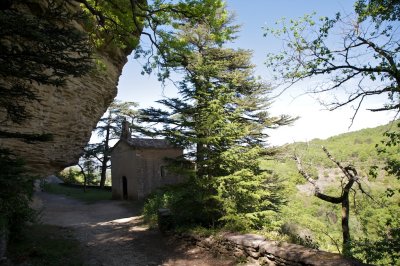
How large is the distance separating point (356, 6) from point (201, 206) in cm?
778

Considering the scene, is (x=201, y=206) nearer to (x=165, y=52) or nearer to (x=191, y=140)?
(x=191, y=140)

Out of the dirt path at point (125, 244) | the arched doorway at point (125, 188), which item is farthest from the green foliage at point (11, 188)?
the arched doorway at point (125, 188)

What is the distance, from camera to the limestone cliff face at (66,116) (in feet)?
35.4

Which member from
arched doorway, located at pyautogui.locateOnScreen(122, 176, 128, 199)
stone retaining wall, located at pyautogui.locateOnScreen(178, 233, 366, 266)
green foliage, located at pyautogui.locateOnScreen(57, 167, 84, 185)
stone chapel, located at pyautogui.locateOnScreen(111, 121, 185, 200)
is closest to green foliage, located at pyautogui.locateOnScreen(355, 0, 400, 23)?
stone retaining wall, located at pyautogui.locateOnScreen(178, 233, 366, 266)

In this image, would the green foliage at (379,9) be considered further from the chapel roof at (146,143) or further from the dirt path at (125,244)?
the chapel roof at (146,143)

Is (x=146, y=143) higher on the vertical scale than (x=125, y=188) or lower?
higher

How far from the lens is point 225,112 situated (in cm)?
1102

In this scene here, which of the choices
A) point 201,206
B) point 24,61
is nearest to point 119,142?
point 201,206

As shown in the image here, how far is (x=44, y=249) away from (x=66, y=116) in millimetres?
5169

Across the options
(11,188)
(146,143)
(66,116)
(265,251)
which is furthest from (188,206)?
(146,143)

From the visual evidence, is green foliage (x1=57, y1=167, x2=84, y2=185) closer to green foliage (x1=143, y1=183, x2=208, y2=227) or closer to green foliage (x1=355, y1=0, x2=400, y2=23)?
green foliage (x1=143, y1=183, x2=208, y2=227)

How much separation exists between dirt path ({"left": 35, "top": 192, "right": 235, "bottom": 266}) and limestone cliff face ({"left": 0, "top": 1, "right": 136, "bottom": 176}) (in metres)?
3.59

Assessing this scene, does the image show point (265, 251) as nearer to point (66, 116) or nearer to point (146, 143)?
point (66, 116)

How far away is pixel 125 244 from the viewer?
11289mm
